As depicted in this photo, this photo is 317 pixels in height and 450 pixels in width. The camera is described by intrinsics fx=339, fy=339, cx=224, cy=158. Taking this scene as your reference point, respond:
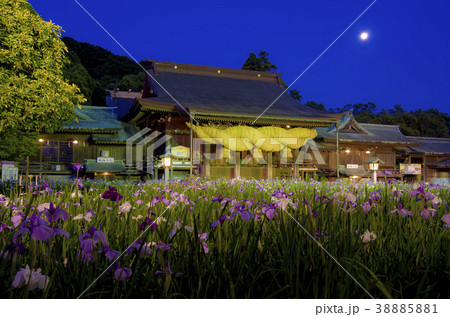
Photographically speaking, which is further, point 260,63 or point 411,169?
point 260,63

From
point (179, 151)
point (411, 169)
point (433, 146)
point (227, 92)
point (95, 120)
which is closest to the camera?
point (179, 151)

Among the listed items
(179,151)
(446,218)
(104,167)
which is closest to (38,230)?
(446,218)

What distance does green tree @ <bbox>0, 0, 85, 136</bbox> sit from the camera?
9.84 m

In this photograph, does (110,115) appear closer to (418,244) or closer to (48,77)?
(48,77)

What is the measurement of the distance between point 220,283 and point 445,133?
169ft

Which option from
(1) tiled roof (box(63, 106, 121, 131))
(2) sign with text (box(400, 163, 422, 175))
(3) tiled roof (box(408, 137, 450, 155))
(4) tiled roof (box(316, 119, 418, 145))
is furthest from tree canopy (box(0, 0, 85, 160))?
(3) tiled roof (box(408, 137, 450, 155))

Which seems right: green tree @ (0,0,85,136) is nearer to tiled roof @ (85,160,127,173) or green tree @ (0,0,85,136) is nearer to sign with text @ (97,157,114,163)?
tiled roof @ (85,160,127,173)

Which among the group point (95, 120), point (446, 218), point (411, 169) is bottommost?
point (446, 218)

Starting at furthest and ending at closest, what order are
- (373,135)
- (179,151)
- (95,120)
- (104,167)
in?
(373,135) < (95,120) < (104,167) < (179,151)

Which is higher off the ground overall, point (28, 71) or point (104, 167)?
point (28, 71)

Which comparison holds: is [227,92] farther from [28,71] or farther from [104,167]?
[28,71]

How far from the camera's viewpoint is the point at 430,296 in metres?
1.44

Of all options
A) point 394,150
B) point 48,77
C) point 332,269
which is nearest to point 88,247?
point 332,269

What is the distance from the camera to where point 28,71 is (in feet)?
35.4
